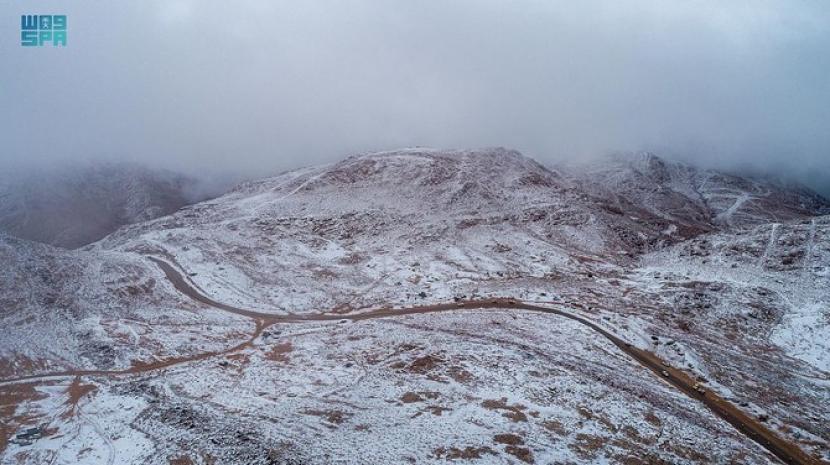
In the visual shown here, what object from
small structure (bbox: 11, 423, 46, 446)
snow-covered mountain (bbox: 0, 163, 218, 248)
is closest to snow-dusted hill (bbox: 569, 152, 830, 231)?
small structure (bbox: 11, 423, 46, 446)

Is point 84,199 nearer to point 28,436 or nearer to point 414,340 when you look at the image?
point 28,436

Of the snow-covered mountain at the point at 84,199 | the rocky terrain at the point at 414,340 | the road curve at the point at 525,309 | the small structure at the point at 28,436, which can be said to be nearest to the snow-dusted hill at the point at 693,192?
the rocky terrain at the point at 414,340

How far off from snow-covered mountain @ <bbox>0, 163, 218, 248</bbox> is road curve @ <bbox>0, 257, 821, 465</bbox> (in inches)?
3379

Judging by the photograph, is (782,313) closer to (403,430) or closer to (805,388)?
(805,388)

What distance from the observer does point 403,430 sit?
1016 inches

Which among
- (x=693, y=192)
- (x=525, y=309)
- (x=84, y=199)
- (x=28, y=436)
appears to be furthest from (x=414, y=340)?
(x=84, y=199)

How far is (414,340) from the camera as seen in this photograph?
38219 mm

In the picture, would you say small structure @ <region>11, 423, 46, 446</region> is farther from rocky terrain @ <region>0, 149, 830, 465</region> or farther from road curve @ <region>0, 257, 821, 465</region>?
road curve @ <region>0, 257, 821, 465</region>

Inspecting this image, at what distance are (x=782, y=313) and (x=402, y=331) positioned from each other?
38.6 metres

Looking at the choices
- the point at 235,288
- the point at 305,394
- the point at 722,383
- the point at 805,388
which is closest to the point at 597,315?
the point at 722,383

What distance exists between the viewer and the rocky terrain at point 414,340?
25.3 m

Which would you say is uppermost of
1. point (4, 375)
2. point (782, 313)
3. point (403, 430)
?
point (782, 313)

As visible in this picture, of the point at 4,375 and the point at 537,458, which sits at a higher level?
the point at 537,458

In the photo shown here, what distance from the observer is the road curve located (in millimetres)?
26562
